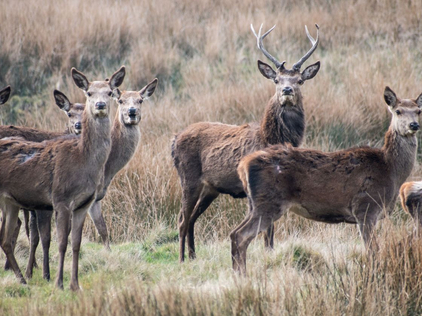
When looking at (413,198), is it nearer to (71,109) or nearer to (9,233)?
(9,233)

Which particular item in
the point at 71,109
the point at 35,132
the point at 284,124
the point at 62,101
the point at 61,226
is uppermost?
the point at 62,101

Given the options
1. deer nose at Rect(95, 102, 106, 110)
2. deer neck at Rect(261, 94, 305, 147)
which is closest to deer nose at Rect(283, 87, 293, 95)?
deer neck at Rect(261, 94, 305, 147)

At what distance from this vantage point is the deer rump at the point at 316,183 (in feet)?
23.6

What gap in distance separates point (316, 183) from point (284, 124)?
182cm

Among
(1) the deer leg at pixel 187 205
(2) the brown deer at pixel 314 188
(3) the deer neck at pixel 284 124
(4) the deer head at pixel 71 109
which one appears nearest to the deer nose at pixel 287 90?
(3) the deer neck at pixel 284 124

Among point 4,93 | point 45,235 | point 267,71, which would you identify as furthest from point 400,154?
point 4,93

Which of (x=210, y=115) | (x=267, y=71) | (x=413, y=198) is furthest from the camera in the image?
(x=210, y=115)

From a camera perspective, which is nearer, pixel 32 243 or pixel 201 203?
pixel 32 243

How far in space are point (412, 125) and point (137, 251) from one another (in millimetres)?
3662

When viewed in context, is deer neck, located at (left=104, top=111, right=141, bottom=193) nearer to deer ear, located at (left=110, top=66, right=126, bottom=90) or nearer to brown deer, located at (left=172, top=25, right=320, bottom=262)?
brown deer, located at (left=172, top=25, right=320, bottom=262)

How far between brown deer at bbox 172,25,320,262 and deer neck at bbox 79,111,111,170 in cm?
178

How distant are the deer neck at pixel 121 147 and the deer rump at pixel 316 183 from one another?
229cm

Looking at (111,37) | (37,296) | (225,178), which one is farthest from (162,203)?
(111,37)

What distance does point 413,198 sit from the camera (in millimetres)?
7703
